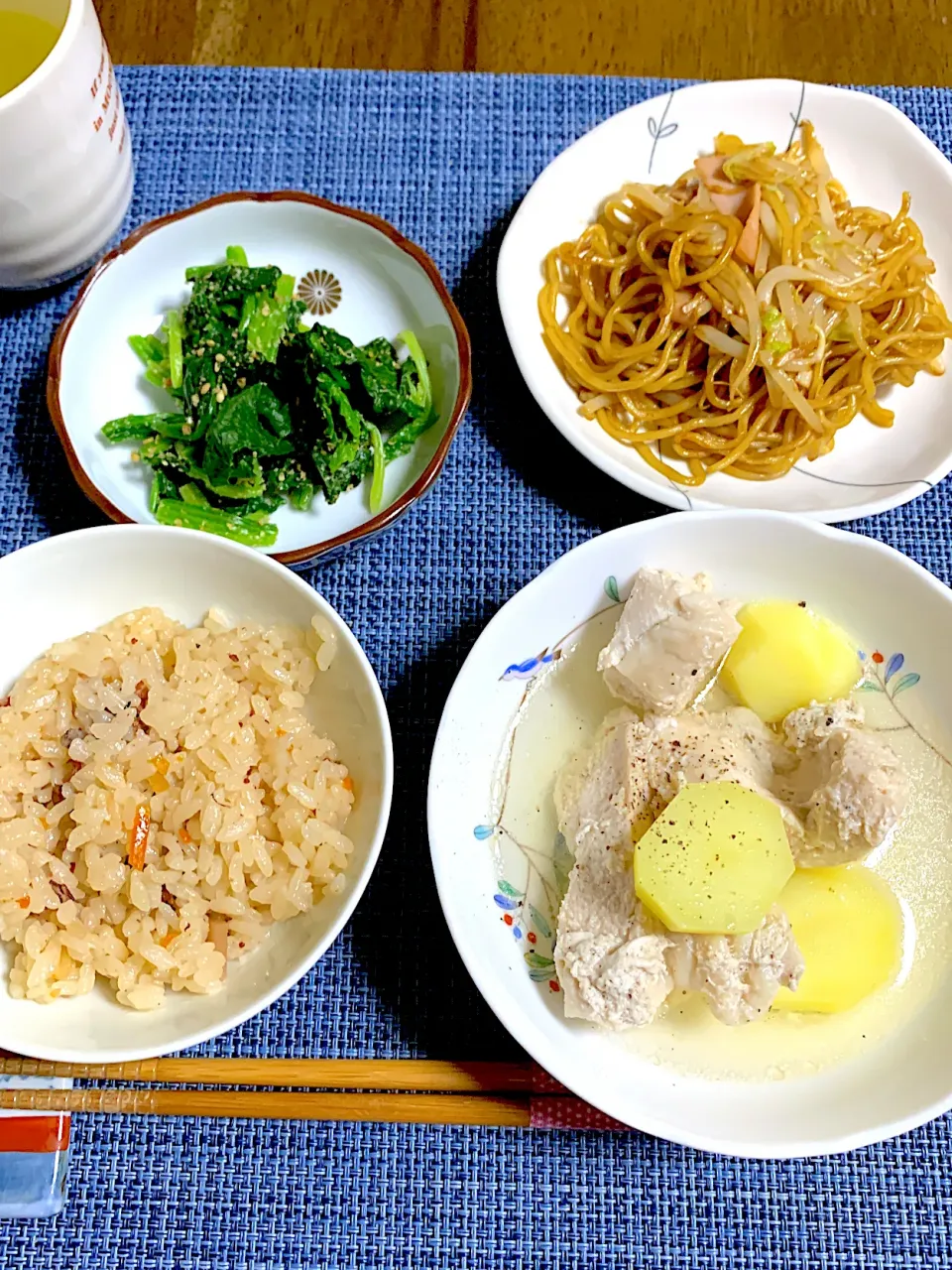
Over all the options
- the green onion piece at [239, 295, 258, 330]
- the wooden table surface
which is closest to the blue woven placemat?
the green onion piece at [239, 295, 258, 330]

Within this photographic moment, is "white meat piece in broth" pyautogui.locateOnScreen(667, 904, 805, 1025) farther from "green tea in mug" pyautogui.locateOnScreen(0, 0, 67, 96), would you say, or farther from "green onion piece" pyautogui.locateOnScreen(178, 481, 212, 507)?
"green tea in mug" pyautogui.locateOnScreen(0, 0, 67, 96)

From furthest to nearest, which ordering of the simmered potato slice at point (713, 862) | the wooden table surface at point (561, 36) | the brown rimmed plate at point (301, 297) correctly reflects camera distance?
1. the wooden table surface at point (561, 36)
2. the brown rimmed plate at point (301, 297)
3. the simmered potato slice at point (713, 862)

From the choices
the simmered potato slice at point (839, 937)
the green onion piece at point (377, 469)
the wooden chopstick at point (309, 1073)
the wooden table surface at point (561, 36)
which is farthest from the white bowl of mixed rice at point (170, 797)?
the wooden table surface at point (561, 36)

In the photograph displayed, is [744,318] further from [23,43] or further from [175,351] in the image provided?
[23,43]

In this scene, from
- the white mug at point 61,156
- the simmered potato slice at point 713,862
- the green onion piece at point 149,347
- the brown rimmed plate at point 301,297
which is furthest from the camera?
the green onion piece at point 149,347

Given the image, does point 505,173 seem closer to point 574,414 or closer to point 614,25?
point 614,25

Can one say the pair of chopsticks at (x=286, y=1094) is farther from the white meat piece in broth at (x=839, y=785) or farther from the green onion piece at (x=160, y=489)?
the green onion piece at (x=160, y=489)

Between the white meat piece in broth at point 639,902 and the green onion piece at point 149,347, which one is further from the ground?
the green onion piece at point 149,347
